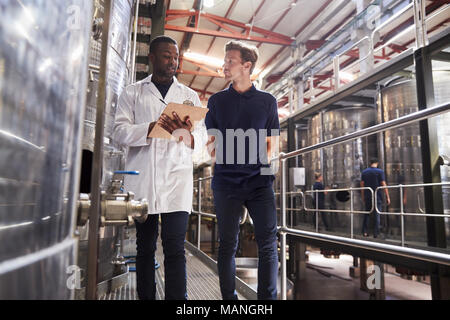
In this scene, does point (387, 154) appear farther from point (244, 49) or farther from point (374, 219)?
point (244, 49)

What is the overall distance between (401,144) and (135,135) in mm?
5006

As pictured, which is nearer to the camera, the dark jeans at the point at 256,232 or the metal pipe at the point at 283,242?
the dark jeans at the point at 256,232

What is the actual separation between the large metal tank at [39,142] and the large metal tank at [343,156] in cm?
657

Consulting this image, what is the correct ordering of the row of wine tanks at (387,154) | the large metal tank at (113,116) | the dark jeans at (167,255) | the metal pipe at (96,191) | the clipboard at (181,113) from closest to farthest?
the metal pipe at (96,191), the clipboard at (181,113), the dark jeans at (167,255), the large metal tank at (113,116), the row of wine tanks at (387,154)

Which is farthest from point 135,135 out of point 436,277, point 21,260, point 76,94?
point 436,277

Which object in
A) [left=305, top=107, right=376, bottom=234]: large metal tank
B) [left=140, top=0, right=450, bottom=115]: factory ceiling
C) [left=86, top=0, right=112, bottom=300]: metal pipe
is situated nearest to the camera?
[left=86, top=0, right=112, bottom=300]: metal pipe

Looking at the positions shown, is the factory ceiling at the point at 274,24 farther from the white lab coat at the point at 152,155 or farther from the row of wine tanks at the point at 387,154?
the white lab coat at the point at 152,155

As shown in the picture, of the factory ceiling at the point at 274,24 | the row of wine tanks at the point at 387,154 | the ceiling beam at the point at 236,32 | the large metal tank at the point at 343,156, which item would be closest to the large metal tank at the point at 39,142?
the row of wine tanks at the point at 387,154

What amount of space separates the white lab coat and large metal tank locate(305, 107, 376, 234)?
5.61 meters

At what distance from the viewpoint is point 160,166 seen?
55.7 inches

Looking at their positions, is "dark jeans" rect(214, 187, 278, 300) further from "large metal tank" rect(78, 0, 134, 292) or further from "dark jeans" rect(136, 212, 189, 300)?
"large metal tank" rect(78, 0, 134, 292)

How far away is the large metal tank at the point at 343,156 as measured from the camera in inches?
257

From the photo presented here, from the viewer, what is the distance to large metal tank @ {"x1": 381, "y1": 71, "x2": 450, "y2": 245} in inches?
186

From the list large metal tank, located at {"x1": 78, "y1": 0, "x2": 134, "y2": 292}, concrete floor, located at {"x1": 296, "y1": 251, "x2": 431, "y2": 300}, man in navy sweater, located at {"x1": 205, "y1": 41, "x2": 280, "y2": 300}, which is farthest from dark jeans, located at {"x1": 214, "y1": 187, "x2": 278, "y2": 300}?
concrete floor, located at {"x1": 296, "y1": 251, "x2": 431, "y2": 300}
